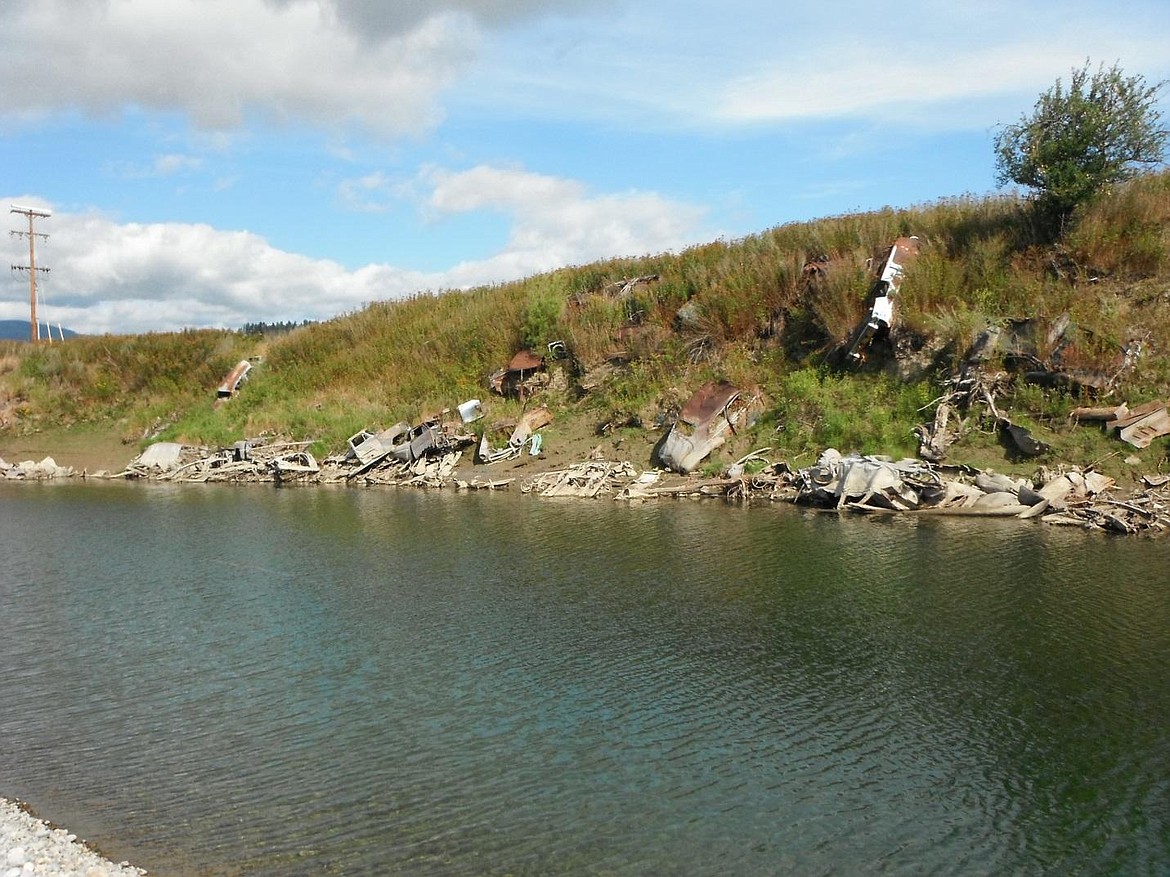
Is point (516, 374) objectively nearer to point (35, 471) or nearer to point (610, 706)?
point (35, 471)

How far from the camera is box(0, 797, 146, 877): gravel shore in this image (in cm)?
551

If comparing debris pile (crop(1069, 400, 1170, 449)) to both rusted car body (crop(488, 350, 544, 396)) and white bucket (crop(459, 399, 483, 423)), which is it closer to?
rusted car body (crop(488, 350, 544, 396))

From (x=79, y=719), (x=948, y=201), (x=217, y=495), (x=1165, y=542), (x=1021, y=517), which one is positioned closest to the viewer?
(x=79, y=719)

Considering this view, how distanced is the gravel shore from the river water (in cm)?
20

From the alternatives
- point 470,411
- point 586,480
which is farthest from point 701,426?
point 470,411

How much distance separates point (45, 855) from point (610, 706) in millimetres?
4357

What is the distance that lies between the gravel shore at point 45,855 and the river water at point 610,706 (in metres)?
0.20

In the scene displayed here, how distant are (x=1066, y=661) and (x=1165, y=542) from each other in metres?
5.98

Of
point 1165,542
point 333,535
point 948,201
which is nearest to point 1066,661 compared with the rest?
point 1165,542

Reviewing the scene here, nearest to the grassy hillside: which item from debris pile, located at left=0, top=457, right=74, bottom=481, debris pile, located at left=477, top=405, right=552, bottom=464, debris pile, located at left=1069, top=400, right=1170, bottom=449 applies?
debris pile, located at left=1069, top=400, right=1170, bottom=449

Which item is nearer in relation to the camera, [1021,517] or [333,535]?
[1021,517]

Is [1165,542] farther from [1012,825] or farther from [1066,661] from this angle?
[1012,825]

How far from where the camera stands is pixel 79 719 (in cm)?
811

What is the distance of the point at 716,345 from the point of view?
24.8 metres
